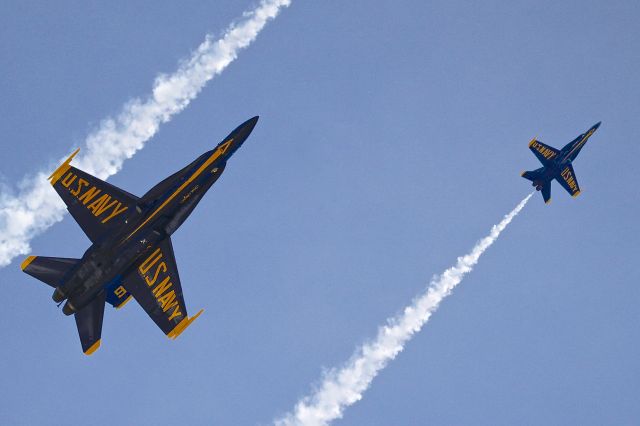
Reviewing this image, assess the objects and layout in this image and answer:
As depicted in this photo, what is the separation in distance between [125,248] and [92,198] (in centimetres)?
605

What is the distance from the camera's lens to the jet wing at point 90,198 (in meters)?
66.4

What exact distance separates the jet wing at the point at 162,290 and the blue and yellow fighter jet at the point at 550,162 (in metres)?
50.9

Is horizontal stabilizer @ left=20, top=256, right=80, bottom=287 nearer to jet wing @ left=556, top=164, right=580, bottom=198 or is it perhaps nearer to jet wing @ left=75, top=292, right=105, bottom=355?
jet wing @ left=75, top=292, right=105, bottom=355

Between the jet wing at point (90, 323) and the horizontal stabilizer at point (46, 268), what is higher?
the horizontal stabilizer at point (46, 268)

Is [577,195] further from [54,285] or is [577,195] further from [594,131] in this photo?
[54,285]

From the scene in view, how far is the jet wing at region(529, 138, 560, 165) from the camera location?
331 ft

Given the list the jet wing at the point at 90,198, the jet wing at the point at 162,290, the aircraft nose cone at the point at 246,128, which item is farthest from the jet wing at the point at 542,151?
the jet wing at the point at 90,198

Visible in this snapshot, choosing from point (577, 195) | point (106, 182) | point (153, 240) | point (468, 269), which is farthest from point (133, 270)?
point (577, 195)

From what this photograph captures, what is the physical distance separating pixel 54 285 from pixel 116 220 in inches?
287

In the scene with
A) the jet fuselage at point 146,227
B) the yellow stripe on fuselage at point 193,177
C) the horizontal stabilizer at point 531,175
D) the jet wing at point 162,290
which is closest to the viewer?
the jet fuselage at point 146,227

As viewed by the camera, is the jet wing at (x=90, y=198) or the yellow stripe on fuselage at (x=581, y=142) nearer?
the jet wing at (x=90, y=198)

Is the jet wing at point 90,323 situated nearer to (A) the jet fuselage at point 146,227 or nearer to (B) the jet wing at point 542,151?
(A) the jet fuselage at point 146,227

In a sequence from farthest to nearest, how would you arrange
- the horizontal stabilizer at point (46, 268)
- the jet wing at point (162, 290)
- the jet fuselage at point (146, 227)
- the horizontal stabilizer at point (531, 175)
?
1. the horizontal stabilizer at point (531, 175)
2. the jet wing at point (162, 290)
3. the horizontal stabilizer at point (46, 268)
4. the jet fuselage at point (146, 227)

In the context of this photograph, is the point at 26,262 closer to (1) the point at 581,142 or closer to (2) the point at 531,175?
(2) the point at 531,175
